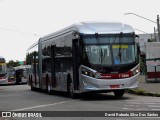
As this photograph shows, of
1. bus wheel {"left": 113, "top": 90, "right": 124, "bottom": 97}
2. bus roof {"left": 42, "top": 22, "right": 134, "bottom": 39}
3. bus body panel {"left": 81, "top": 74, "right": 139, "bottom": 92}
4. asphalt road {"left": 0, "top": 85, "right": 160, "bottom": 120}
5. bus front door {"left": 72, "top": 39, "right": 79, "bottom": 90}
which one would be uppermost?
bus roof {"left": 42, "top": 22, "right": 134, "bottom": 39}

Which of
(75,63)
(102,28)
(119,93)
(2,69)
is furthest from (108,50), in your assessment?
(2,69)

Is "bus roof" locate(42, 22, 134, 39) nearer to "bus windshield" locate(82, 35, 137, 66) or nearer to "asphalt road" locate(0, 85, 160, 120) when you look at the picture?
"bus windshield" locate(82, 35, 137, 66)

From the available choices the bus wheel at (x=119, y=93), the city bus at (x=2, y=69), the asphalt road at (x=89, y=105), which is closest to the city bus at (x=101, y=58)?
the bus wheel at (x=119, y=93)

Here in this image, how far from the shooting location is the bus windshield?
21016 mm

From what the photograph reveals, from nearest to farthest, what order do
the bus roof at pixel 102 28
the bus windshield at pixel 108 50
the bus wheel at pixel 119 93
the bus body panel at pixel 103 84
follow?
the bus body panel at pixel 103 84 → the bus windshield at pixel 108 50 → the bus roof at pixel 102 28 → the bus wheel at pixel 119 93

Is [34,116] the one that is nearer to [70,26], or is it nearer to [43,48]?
[70,26]

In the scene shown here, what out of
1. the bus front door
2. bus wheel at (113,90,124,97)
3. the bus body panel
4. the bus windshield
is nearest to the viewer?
the bus body panel

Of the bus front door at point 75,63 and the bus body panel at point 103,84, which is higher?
the bus front door at point 75,63

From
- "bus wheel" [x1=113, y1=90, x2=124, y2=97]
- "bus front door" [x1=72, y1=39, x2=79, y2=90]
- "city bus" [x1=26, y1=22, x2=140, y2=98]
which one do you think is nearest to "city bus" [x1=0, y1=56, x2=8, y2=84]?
"city bus" [x1=26, y1=22, x2=140, y2=98]

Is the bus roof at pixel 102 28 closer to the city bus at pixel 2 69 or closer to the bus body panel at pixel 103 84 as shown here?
the bus body panel at pixel 103 84

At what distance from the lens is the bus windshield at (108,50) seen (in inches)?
827

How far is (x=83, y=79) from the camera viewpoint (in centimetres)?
2112

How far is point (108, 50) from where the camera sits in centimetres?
2119

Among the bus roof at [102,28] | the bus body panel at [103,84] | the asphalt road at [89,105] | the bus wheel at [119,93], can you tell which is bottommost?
the asphalt road at [89,105]
